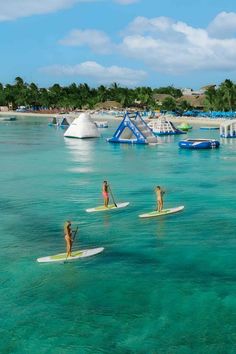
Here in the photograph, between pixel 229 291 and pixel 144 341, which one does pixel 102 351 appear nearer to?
pixel 144 341

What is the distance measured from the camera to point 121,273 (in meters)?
23.1

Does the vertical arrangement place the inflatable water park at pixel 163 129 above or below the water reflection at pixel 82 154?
above

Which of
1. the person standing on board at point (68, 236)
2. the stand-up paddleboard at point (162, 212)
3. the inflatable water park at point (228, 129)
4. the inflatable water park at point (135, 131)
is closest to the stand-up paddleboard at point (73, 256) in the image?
the person standing on board at point (68, 236)

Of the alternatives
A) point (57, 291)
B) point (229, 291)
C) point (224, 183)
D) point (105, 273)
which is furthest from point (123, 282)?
point (224, 183)

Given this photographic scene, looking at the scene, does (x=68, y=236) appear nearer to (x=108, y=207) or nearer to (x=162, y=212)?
(x=162, y=212)

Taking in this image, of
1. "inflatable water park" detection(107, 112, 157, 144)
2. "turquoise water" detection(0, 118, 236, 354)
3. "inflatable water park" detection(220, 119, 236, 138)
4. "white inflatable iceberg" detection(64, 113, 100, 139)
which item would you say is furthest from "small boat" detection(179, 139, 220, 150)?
"turquoise water" detection(0, 118, 236, 354)

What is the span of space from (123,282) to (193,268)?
11.6ft

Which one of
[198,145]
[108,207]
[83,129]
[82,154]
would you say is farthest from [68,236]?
[83,129]

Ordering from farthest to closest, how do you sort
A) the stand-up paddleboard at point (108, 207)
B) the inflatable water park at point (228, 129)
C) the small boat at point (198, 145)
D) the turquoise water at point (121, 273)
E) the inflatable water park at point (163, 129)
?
the inflatable water park at point (163, 129)
the inflatable water park at point (228, 129)
the small boat at point (198, 145)
the stand-up paddleboard at point (108, 207)
the turquoise water at point (121, 273)

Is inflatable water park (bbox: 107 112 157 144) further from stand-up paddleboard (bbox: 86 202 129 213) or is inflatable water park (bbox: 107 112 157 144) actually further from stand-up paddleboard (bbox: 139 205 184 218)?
stand-up paddleboard (bbox: 139 205 184 218)

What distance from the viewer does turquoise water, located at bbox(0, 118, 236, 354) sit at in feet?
57.6

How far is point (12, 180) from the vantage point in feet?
165

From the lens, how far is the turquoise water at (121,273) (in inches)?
691

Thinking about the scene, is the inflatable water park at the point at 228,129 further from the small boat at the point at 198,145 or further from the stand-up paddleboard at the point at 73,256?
the stand-up paddleboard at the point at 73,256
